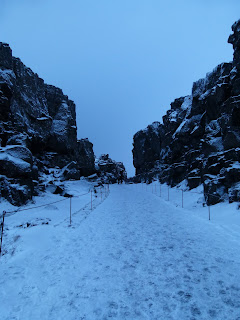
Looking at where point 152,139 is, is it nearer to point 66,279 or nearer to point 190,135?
point 190,135

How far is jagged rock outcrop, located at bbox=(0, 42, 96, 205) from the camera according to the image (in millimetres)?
18844

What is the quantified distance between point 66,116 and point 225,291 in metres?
44.1

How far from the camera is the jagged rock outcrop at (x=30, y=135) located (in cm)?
1884

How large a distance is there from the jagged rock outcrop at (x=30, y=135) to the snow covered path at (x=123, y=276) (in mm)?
10735

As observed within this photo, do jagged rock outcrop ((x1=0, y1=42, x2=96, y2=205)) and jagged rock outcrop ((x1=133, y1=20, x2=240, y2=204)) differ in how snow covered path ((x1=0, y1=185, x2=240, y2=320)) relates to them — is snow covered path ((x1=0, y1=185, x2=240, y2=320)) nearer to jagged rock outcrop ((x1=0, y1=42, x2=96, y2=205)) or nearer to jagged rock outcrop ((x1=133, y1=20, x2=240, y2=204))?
jagged rock outcrop ((x1=133, y1=20, x2=240, y2=204))

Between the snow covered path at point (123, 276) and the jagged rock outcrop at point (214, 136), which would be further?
the jagged rock outcrop at point (214, 136)

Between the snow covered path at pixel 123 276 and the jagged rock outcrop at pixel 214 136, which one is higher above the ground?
the jagged rock outcrop at pixel 214 136

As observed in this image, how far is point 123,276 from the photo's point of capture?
18.5ft

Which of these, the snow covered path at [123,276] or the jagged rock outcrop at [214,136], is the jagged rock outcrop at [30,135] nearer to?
the snow covered path at [123,276]

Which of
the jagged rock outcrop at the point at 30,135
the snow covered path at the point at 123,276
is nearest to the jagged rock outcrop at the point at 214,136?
the snow covered path at the point at 123,276

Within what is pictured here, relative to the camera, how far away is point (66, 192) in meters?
27.1

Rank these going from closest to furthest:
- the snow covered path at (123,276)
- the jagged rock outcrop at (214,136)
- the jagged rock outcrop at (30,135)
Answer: the snow covered path at (123,276) → the jagged rock outcrop at (214,136) → the jagged rock outcrop at (30,135)

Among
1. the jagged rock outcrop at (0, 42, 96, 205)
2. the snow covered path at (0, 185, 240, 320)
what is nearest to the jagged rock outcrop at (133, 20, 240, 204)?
the snow covered path at (0, 185, 240, 320)

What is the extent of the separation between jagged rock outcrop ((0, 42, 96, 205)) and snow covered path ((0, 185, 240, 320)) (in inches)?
423
